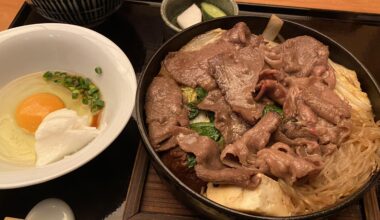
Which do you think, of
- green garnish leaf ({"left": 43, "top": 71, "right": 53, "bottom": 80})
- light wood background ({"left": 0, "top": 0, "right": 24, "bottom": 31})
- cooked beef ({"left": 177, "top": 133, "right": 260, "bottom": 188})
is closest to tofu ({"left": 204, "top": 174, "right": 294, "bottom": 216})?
cooked beef ({"left": 177, "top": 133, "right": 260, "bottom": 188})

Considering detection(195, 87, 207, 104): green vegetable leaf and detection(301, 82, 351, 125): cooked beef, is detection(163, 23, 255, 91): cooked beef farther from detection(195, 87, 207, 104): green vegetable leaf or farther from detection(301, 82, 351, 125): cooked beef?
detection(301, 82, 351, 125): cooked beef

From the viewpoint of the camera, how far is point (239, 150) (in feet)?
4.79

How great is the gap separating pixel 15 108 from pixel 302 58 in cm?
161

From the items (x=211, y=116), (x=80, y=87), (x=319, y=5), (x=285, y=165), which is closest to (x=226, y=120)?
(x=211, y=116)

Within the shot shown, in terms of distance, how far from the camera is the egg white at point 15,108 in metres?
1.86

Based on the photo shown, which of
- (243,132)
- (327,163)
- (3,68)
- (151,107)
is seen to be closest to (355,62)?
(327,163)

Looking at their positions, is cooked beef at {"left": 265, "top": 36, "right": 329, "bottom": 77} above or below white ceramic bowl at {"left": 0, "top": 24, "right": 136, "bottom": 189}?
above

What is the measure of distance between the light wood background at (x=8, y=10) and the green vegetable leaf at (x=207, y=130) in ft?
5.70

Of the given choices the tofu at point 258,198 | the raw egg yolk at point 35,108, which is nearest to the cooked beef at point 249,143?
the tofu at point 258,198

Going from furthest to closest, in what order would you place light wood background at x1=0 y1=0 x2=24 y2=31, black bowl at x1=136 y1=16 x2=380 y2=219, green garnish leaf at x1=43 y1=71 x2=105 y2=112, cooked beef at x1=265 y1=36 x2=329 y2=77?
light wood background at x1=0 y1=0 x2=24 y2=31 → green garnish leaf at x1=43 y1=71 x2=105 y2=112 → cooked beef at x1=265 y1=36 x2=329 y2=77 → black bowl at x1=136 y1=16 x2=380 y2=219

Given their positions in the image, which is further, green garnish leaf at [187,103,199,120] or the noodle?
green garnish leaf at [187,103,199,120]

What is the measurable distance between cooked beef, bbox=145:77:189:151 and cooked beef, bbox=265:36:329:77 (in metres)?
0.50

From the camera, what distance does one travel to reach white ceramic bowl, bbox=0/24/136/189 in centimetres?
189

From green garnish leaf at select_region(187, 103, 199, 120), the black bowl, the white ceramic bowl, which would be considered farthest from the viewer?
the white ceramic bowl
